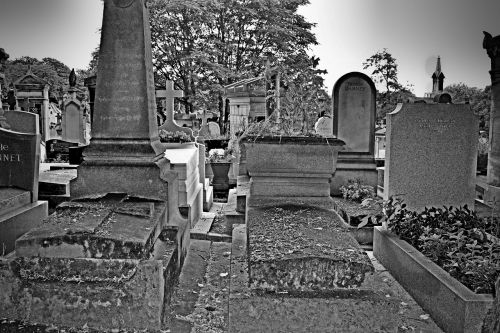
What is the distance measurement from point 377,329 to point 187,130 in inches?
305

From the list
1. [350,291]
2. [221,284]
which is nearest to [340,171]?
[221,284]

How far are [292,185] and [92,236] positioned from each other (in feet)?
6.12

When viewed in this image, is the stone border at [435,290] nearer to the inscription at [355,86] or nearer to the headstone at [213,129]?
the inscription at [355,86]

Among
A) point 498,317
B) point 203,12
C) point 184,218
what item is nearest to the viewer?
point 498,317

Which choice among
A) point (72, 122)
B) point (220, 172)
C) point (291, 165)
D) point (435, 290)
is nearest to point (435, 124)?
point (291, 165)

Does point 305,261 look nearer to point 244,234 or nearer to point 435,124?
point 244,234

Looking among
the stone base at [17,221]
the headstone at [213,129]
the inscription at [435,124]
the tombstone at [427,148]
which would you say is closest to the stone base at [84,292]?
the stone base at [17,221]

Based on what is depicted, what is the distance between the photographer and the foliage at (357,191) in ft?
24.7

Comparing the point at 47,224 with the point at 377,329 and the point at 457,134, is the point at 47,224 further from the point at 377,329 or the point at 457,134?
the point at 457,134

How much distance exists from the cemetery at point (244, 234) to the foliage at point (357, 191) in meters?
0.56

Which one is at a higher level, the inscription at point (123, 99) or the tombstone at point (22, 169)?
the inscription at point (123, 99)

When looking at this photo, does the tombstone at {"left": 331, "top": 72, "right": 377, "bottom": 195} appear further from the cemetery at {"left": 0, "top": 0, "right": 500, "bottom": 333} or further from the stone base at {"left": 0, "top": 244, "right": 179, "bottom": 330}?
the stone base at {"left": 0, "top": 244, "right": 179, "bottom": 330}

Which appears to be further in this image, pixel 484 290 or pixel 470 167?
pixel 470 167

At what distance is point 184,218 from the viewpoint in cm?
479
